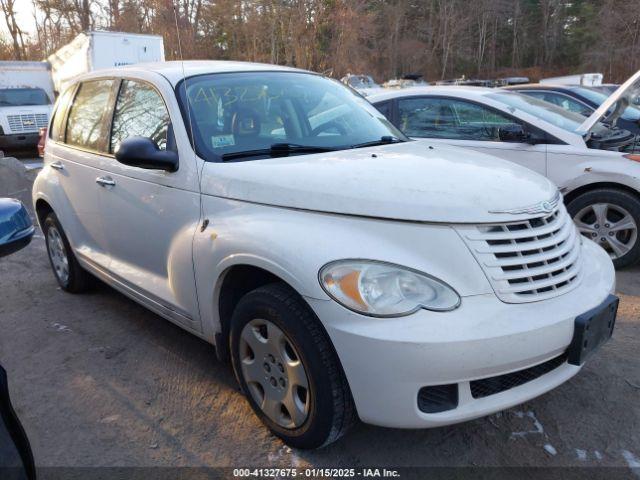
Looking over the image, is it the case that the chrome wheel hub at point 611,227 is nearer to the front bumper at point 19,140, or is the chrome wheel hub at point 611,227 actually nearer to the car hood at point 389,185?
the car hood at point 389,185

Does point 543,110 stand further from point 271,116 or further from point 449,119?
point 271,116

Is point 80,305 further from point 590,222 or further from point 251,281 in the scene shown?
point 590,222

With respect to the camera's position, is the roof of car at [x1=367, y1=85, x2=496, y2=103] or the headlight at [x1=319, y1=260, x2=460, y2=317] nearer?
the headlight at [x1=319, y1=260, x2=460, y2=317]

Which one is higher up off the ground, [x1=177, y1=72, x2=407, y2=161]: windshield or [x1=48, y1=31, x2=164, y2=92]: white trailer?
[x1=48, y1=31, x2=164, y2=92]: white trailer

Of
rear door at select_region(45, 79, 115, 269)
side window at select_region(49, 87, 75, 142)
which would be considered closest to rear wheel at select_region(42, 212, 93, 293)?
rear door at select_region(45, 79, 115, 269)

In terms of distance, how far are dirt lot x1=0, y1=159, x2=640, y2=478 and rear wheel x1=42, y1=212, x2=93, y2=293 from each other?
66cm

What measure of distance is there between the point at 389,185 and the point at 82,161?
2.50 metres

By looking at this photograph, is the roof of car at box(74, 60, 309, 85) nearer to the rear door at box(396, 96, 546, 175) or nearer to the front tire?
the front tire

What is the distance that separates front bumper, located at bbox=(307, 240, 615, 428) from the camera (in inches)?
78.9

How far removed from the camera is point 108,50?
53.0 feet

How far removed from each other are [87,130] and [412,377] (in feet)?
10.2

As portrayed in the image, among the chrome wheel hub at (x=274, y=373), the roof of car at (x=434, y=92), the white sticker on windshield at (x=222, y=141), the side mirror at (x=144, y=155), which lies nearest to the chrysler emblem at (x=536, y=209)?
the chrome wheel hub at (x=274, y=373)

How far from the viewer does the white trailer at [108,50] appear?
52.1 ft

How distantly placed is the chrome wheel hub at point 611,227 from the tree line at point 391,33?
5.84 m
